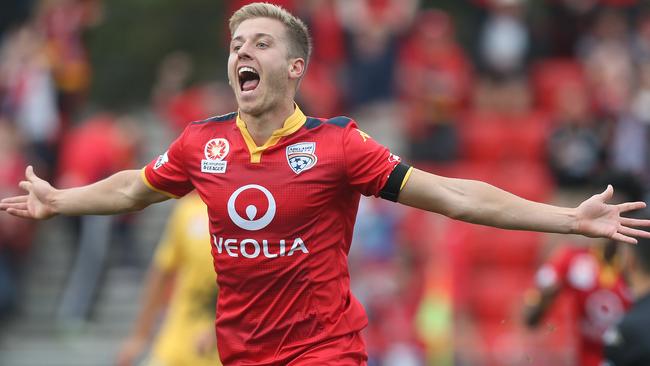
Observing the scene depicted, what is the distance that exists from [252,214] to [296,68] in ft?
2.49

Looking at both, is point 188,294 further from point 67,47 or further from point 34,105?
point 67,47

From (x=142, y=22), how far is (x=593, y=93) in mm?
9937

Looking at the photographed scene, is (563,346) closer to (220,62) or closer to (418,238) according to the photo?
(418,238)

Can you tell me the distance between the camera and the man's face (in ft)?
19.5

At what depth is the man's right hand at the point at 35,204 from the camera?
20.9 ft

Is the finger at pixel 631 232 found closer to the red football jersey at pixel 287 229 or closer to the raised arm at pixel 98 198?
the red football jersey at pixel 287 229

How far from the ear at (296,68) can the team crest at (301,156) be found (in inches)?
14.2

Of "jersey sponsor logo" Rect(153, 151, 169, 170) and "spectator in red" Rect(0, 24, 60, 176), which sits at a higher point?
"spectator in red" Rect(0, 24, 60, 176)

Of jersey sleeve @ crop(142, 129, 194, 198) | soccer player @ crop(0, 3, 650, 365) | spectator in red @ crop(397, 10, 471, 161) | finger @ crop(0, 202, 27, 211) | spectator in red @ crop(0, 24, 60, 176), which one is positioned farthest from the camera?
spectator in red @ crop(0, 24, 60, 176)

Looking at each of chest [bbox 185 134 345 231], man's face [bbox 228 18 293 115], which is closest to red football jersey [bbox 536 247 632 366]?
chest [bbox 185 134 345 231]

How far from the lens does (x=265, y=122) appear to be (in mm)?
5992

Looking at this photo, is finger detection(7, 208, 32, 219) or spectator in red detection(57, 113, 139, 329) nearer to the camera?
finger detection(7, 208, 32, 219)

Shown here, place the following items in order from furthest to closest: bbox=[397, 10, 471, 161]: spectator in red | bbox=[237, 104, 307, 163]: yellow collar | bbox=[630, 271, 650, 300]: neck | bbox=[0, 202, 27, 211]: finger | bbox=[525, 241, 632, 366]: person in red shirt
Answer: bbox=[397, 10, 471, 161]: spectator in red < bbox=[525, 241, 632, 366]: person in red shirt < bbox=[630, 271, 650, 300]: neck < bbox=[0, 202, 27, 211]: finger < bbox=[237, 104, 307, 163]: yellow collar

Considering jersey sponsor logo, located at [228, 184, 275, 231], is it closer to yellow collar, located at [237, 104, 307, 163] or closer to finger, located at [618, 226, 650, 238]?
yellow collar, located at [237, 104, 307, 163]
